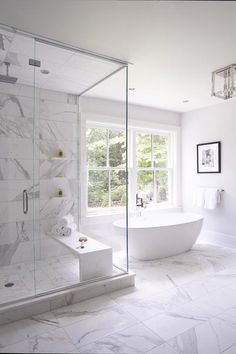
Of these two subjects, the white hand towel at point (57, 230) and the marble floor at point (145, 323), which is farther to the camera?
the white hand towel at point (57, 230)

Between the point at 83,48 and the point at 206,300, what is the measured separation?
2.86m

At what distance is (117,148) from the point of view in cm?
370

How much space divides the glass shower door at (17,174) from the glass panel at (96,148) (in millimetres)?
832

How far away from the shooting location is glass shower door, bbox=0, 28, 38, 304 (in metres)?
3.29

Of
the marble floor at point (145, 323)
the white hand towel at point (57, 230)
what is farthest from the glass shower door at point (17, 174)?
the marble floor at point (145, 323)

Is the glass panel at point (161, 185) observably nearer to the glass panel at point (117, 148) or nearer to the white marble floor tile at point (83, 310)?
the glass panel at point (117, 148)

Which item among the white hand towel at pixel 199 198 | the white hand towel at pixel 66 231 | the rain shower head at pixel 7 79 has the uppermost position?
the rain shower head at pixel 7 79

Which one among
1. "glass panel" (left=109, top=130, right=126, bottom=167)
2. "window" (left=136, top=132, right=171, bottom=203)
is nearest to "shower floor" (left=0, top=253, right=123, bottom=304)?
"glass panel" (left=109, top=130, right=126, bottom=167)

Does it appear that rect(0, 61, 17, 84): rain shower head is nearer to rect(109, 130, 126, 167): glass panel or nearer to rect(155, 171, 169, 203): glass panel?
rect(109, 130, 126, 167): glass panel

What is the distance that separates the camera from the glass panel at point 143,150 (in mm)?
4773

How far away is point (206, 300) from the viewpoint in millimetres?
2619

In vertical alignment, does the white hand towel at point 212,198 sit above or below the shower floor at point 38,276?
above

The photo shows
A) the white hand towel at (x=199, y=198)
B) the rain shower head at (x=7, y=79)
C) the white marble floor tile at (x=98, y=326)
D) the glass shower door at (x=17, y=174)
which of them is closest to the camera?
the white marble floor tile at (x=98, y=326)

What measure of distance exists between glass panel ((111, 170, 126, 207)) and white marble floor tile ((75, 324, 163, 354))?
1588 millimetres
